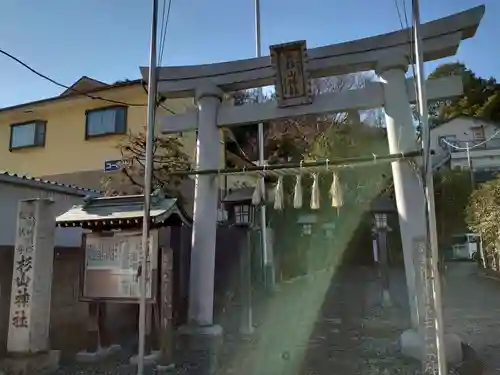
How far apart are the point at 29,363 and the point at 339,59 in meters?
8.24

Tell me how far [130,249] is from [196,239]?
1.86 metres

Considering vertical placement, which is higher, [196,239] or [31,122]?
[31,122]

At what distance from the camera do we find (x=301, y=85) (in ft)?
30.6

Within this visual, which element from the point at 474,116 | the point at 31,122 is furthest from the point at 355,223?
→ the point at 474,116

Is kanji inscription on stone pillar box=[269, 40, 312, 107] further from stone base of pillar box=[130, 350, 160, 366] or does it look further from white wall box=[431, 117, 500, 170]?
white wall box=[431, 117, 500, 170]

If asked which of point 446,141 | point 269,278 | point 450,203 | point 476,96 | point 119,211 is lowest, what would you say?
point 269,278

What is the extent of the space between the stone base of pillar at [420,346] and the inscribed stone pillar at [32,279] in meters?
6.43

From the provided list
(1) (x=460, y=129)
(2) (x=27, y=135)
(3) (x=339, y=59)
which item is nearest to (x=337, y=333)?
(3) (x=339, y=59)

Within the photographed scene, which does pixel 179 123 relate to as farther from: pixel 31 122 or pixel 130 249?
pixel 31 122

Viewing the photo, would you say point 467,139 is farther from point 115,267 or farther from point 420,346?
point 115,267

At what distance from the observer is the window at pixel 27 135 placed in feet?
66.8

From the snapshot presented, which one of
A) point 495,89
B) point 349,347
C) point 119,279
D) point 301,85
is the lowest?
point 349,347

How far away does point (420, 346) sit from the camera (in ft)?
25.1

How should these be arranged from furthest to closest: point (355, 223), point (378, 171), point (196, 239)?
point (355, 223) → point (378, 171) → point (196, 239)
